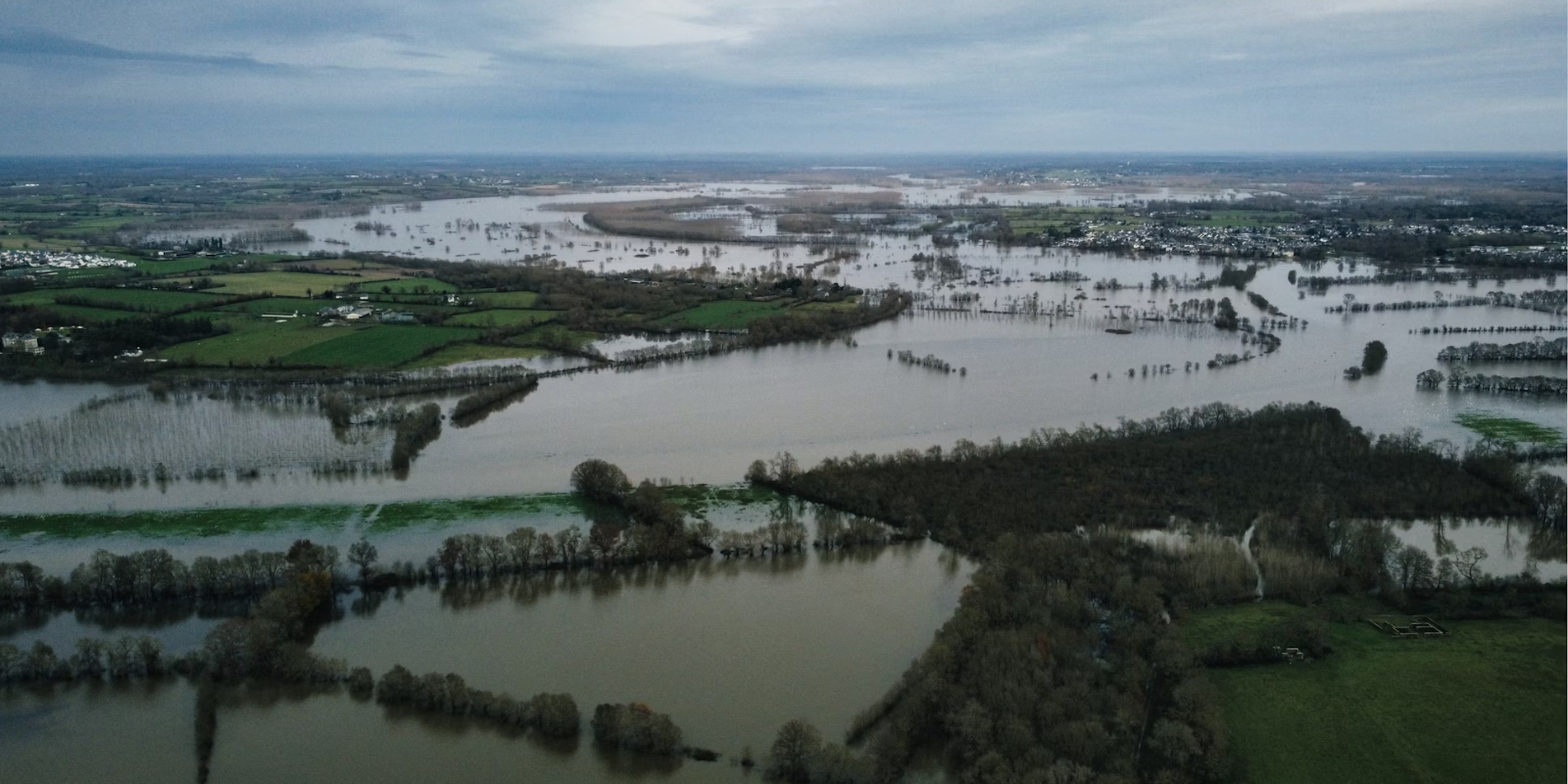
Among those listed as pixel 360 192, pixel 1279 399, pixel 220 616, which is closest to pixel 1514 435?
pixel 1279 399

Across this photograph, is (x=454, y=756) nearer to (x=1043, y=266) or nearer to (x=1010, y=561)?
(x=1010, y=561)

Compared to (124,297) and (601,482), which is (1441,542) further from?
(124,297)

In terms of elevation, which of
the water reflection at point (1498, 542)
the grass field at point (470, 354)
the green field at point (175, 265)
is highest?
the green field at point (175, 265)

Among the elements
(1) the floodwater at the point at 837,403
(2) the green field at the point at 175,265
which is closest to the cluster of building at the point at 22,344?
(1) the floodwater at the point at 837,403

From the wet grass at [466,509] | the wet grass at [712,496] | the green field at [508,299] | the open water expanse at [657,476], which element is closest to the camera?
the open water expanse at [657,476]

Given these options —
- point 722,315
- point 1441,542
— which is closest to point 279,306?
point 722,315

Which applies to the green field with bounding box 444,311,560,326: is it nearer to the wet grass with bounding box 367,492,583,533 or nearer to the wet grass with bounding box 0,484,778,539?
the wet grass with bounding box 367,492,583,533

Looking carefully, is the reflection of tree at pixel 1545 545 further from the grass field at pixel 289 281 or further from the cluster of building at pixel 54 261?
the cluster of building at pixel 54 261
